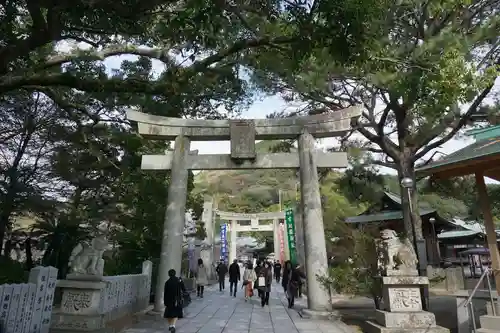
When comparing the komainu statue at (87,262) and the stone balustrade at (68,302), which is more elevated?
the komainu statue at (87,262)

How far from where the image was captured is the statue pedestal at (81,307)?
677 centimetres

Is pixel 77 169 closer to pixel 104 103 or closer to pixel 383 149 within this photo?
pixel 104 103

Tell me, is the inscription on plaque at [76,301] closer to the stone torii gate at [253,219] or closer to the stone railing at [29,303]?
the stone railing at [29,303]

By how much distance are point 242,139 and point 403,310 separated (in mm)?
6481

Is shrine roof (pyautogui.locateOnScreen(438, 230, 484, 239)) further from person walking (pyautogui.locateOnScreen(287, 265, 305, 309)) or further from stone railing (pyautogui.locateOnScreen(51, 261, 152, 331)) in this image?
stone railing (pyautogui.locateOnScreen(51, 261, 152, 331))

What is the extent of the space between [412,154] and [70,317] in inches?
480

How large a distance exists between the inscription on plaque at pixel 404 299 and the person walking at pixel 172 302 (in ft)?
13.7

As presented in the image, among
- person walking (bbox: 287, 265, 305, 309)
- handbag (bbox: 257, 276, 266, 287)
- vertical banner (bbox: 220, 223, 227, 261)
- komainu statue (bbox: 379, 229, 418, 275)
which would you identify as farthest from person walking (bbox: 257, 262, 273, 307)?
vertical banner (bbox: 220, 223, 227, 261)

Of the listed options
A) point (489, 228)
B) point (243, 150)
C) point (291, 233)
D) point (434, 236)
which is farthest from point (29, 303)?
point (434, 236)

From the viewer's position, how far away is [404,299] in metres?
7.32

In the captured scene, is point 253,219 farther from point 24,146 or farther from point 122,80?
point 122,80

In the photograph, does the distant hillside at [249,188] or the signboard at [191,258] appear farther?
the distant hillside at [249,188]

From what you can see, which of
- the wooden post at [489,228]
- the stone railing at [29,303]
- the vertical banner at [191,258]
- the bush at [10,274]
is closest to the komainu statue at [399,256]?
the wooden post at [489,228]

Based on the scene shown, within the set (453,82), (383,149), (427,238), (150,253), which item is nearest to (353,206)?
(427,238)
